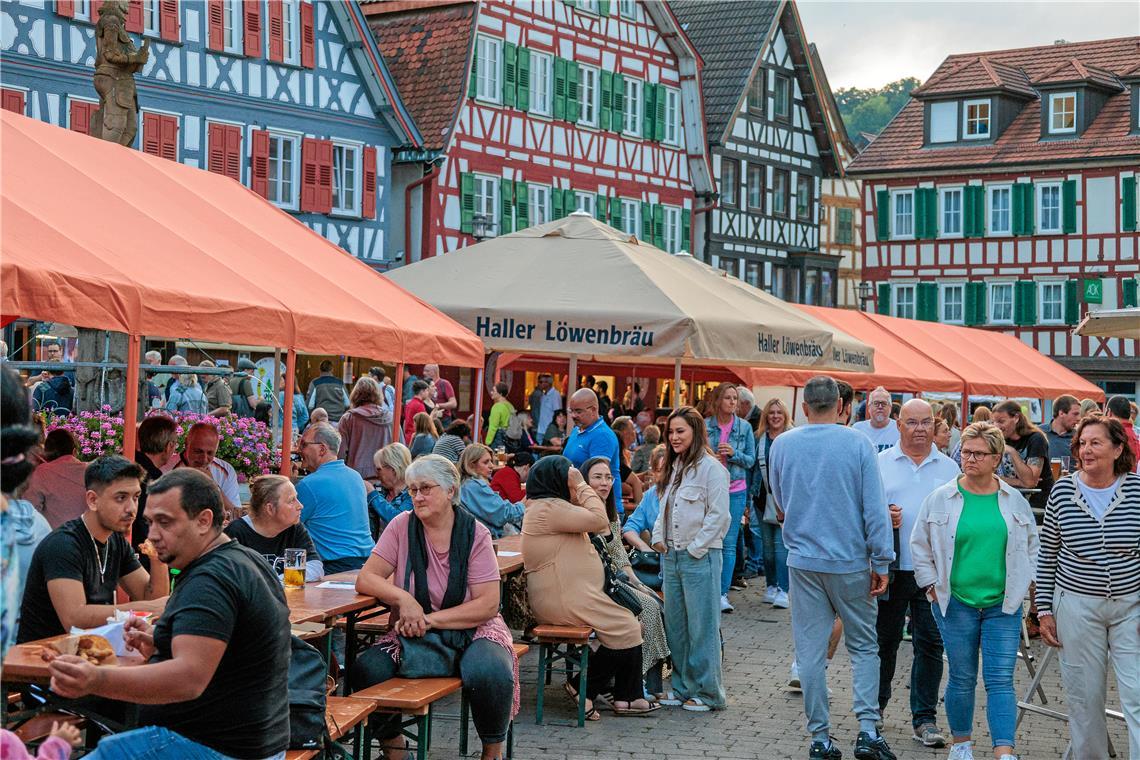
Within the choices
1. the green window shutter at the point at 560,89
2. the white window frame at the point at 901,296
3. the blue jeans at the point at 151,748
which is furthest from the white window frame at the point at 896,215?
the blue jeans at the point at 151,748

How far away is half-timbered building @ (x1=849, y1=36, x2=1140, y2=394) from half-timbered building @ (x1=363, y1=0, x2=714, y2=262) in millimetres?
10060

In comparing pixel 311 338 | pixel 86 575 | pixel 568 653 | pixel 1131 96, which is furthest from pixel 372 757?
pixel 1131 96

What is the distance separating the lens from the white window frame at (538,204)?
37.8 metres

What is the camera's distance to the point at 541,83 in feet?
125

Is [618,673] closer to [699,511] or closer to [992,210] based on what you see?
[699,511]

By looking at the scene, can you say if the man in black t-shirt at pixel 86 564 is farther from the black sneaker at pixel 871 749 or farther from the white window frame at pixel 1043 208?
the white window frame at pixel 1043 208

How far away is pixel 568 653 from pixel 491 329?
178 inches

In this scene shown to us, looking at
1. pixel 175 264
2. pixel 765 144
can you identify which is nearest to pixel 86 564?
pixel 175 264

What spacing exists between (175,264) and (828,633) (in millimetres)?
4224

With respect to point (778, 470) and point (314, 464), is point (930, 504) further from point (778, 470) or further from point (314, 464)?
point (314, 464)

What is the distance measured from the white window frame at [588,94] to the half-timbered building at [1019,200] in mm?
14080

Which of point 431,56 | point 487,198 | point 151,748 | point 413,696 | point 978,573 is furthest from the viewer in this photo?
point 487,198

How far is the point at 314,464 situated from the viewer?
32.6 ft

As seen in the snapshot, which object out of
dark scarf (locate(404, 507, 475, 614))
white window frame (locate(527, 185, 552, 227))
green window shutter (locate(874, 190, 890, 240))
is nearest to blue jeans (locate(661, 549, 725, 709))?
dark scarf (locate(404, 507, 475, 614))
